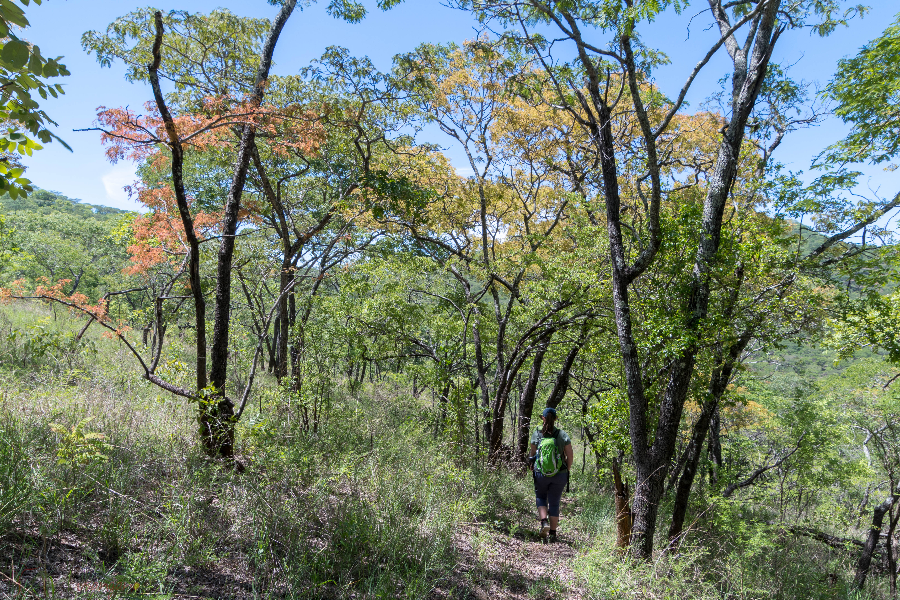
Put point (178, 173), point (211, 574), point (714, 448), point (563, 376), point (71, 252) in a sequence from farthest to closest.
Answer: point (71, 252) → point (714, 448) → point (563, 376) → point (178, 173) → point (211, 574)

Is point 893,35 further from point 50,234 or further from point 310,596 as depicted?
point 50,234


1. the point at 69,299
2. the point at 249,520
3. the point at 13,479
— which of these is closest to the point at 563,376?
the point at 249,520

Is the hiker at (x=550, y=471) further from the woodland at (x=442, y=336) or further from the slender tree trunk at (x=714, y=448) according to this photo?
the slender tree trunk at (x=714, y=448)

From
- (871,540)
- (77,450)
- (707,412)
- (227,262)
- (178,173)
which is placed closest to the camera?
(77,450)

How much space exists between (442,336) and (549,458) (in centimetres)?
483

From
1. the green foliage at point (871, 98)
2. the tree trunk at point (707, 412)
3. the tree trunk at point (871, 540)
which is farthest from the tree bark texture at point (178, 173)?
the tree trunk at point (871, 540)

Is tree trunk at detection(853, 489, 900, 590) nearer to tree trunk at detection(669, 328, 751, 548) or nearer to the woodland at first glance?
the woodland

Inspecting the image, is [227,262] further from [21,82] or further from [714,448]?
[714,448]

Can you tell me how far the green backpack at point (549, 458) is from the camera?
593cm

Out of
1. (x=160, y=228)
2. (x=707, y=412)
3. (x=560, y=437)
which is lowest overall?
(x=560, y=437)

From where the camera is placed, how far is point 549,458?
5.96 meters

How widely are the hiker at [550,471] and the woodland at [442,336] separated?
1.46 feet

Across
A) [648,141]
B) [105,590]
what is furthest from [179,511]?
[648,141]

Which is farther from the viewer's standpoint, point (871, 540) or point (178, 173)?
point (871, 540)
